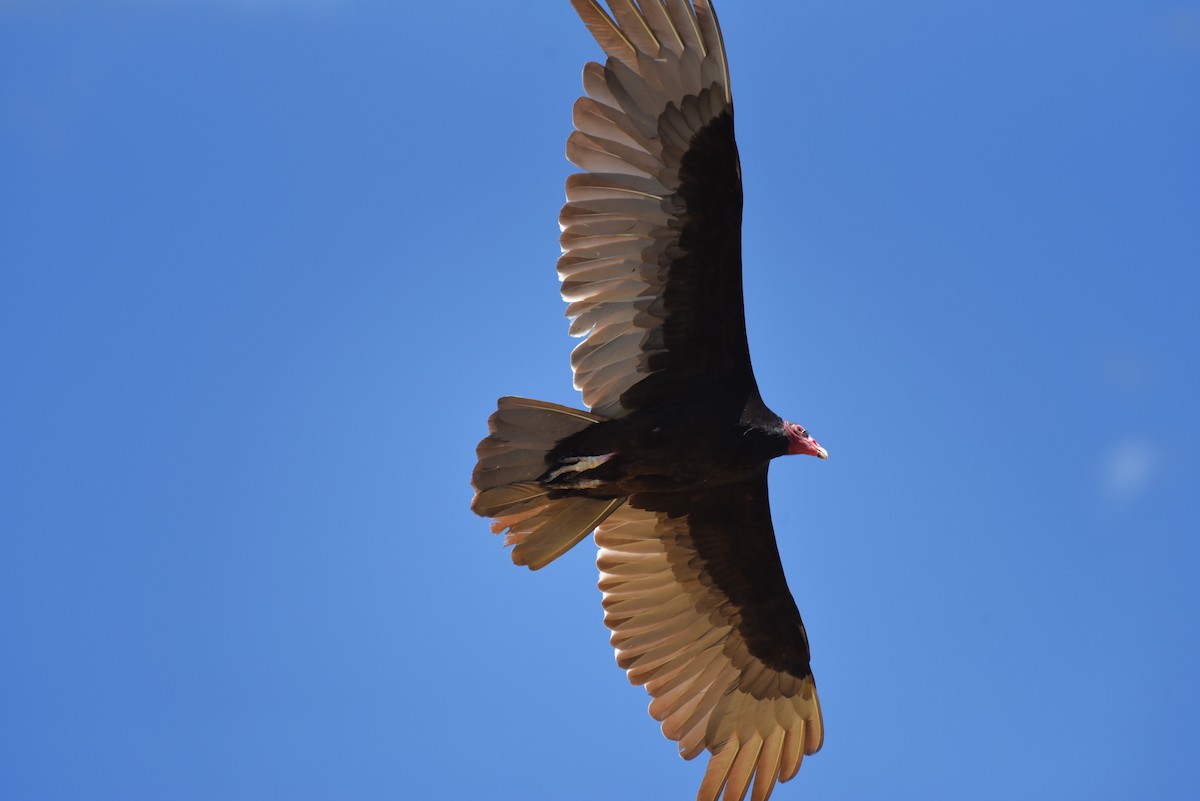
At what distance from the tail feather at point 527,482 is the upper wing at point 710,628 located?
0.62 meters

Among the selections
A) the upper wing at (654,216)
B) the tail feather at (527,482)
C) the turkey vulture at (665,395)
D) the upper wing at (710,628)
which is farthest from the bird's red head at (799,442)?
the tail feather at (527,482)

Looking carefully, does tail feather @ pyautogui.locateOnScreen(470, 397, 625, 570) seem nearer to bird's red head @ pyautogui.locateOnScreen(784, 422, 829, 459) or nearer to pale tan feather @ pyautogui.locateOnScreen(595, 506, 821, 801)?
pale tan feather @ pyautogui.locateOnScreen(595, 506, 821, 801)

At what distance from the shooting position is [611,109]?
5.54 metres

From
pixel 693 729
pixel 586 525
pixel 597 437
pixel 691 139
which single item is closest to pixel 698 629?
pixel 693 729

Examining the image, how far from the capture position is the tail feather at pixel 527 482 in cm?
570

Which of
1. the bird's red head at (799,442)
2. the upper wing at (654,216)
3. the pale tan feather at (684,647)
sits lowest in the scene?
the pale tan feather at (684,647)

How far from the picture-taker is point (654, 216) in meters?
5.69

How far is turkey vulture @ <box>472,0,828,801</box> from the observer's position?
5.56 m

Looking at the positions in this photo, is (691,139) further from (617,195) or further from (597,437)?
(597,437)

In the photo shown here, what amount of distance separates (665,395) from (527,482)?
761 millimetres

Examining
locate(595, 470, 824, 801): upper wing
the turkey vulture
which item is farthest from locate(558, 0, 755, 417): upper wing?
locate(595, 470, 824, 801): upper wing

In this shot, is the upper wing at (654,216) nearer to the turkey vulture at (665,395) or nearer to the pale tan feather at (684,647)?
the turkey vulture at (665,395)

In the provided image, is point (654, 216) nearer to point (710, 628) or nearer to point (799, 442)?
point (799, 442)

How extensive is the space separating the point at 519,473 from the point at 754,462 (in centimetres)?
110
